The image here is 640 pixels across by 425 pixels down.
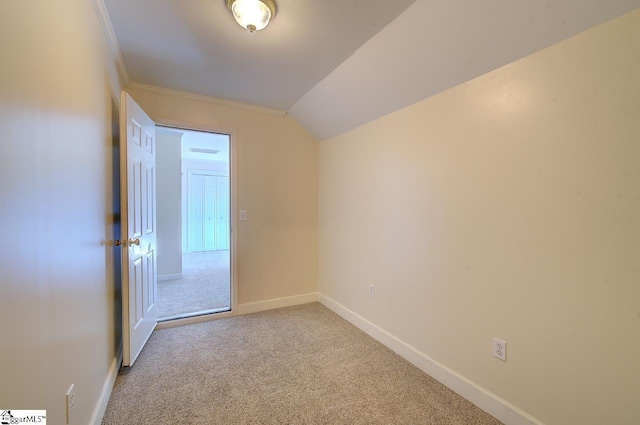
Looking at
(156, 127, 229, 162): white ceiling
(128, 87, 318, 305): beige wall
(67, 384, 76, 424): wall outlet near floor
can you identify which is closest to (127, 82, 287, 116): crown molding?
(128, 87, 318, 305): beige wall

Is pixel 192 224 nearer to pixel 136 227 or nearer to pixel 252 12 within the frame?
pixel 136 227

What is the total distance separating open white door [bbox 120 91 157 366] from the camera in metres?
1.89

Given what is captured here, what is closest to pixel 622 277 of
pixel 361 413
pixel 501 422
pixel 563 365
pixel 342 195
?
pixel 563 365

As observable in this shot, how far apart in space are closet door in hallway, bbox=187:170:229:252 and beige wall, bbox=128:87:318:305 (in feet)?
13.3

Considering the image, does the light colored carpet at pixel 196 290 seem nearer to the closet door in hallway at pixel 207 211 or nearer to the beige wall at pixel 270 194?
the beige wall at pixel 270 194

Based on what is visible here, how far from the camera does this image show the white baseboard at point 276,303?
3.06m

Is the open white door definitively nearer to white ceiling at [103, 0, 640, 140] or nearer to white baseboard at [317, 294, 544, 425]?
white ceiling at [103, 0, 640, 140]

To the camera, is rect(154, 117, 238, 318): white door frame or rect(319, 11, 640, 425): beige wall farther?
rect(154, 117, 238, 318): white door frame

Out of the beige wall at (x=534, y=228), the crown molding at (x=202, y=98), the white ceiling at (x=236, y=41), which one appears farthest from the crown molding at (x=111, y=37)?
the beige wall at (x=534, y=228)

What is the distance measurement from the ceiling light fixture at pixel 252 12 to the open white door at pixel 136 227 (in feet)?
3.32

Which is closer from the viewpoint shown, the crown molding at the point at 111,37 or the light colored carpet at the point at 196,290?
the crown molding at the point at 111,37

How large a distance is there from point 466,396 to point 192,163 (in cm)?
718

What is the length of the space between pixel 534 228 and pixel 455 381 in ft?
3.74

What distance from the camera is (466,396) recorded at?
1715 millimetres
